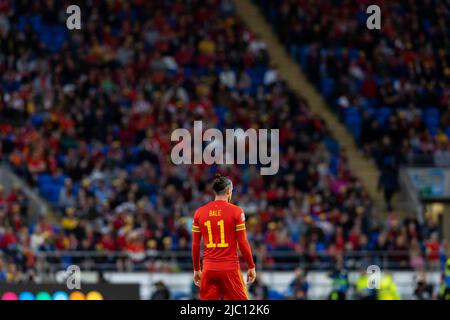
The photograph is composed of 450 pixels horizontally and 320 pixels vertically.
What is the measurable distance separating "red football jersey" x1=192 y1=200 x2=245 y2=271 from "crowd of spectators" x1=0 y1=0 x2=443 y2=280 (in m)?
11.0

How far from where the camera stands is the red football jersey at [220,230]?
1192 cm

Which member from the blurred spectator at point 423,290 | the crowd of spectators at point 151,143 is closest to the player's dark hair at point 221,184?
the blurred spectator at point 423,290

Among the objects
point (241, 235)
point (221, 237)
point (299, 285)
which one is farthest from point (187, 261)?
point (241, 235)

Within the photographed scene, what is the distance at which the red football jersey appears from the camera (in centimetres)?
1192

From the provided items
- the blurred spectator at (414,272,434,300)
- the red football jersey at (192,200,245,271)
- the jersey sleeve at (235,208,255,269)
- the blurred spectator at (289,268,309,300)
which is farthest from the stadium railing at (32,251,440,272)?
the jersey sleeve at (235,208,255,269)

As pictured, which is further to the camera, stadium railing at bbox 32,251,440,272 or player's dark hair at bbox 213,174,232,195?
stadium railing at bbox 32,251,440,272

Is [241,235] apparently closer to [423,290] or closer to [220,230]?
[220,230]

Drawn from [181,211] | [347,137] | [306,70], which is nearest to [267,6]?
[306,70]

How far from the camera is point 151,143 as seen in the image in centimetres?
2770

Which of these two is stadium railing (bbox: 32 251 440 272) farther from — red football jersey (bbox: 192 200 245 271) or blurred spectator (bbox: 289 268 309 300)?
red football jersey (bbox: 192 200 245 271)

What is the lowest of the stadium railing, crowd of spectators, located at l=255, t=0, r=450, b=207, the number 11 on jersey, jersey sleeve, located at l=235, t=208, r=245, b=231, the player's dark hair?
the stadium railing

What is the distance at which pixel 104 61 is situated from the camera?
29.8 metres

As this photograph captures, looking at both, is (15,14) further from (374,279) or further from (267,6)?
(374,279)

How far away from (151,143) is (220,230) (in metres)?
15.8
